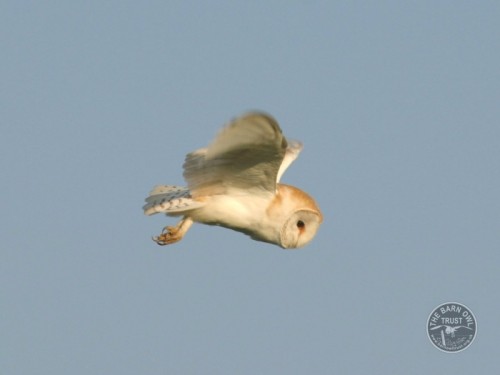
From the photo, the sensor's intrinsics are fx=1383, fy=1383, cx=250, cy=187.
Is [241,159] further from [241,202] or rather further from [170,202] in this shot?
[170,202]

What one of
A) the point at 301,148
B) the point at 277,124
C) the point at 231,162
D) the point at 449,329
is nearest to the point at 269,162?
the point at 231,162

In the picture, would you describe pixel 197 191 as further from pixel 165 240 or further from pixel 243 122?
pixel 243 122

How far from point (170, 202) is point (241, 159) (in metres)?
1.24

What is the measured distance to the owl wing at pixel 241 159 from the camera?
13.2m

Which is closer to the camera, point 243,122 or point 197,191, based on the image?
point 243,122

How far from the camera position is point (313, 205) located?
15.5m

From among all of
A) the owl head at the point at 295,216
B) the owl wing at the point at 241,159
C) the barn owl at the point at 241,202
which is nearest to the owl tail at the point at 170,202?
the barn owl at the point at 241,202

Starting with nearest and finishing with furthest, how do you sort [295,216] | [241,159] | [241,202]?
1. [241,159]
2. [241,202]
3. [295,216]

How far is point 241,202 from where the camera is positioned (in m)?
15.2

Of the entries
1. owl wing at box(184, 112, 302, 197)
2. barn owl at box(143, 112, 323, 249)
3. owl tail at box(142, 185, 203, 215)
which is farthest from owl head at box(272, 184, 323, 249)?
owl tail at box(142, 185, 203, 215)

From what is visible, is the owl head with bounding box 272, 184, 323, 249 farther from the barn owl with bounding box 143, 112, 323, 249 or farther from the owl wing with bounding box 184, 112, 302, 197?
the owl wing with bounding box 184, 112, 302, 197

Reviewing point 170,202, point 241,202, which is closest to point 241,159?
point 241,202

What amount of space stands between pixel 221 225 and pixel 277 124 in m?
2.47

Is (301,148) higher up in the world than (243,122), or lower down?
higher up
